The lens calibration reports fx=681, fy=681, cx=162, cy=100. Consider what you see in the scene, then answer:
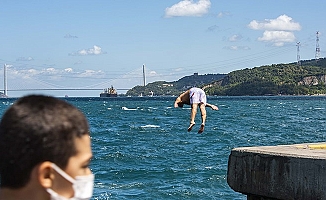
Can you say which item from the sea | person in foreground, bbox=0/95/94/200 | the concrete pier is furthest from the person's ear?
the sea

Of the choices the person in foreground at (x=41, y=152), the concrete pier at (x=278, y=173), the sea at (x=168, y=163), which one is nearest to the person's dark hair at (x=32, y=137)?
the person in foreground at (x=41, y=152)

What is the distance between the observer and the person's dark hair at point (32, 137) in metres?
1.98

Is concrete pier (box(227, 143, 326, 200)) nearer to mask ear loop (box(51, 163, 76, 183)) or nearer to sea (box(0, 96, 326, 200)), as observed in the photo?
mask ear loop (box(51, 163, 76, 183))

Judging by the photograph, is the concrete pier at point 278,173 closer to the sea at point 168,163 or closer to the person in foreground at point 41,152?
the person in foreground at point 41,152

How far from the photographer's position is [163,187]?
839 inches

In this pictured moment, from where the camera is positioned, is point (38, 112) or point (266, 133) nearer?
point (38, 112)

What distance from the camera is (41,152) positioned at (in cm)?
200

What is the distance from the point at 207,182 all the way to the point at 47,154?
19791mm

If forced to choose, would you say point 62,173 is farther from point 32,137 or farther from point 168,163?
point 168,163

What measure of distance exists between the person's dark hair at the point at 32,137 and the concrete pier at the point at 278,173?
4298 mm

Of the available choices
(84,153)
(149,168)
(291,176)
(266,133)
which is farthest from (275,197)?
(266,133)

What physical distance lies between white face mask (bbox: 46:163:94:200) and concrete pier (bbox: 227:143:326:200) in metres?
4.20

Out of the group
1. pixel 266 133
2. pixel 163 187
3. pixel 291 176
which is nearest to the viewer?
pixel 291 176

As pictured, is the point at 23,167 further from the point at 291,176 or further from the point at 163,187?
the point at 163,187
